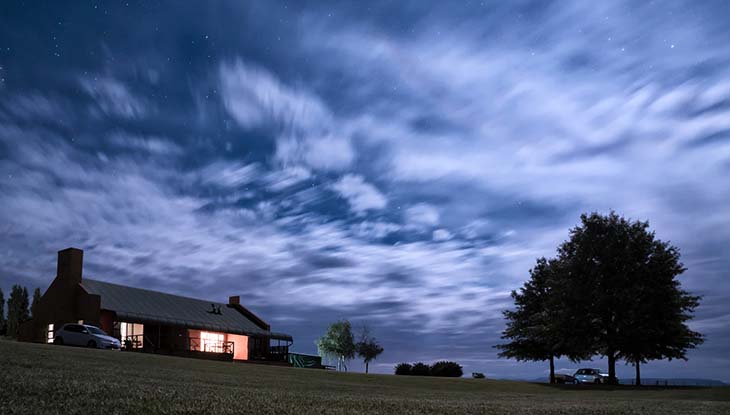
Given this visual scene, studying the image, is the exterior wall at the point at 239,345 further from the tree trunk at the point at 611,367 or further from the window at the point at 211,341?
the tree trunk at the point at 611,367

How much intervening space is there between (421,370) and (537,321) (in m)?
12.6

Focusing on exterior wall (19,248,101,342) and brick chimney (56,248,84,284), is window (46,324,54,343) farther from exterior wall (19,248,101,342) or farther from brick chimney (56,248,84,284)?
brick chimney (56,248,84,284)

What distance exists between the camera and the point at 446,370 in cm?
5603

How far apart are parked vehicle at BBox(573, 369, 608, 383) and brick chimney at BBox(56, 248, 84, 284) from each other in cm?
5090

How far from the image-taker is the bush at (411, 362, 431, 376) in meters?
56.4

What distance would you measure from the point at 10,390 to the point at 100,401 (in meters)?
1.87

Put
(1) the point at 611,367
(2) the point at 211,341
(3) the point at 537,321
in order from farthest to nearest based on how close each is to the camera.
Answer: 1. (2) the point at 211,341
2. (3) the point at 537,321
3. (1) the point at 611,367

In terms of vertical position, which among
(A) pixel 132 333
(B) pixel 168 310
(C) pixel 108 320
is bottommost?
(A) pixel 132 333

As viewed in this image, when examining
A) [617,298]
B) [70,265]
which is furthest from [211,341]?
[617,298]

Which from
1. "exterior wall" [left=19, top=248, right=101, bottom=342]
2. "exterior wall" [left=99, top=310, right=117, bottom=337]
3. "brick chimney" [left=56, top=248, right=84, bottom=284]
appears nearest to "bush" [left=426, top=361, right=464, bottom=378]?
"exterior wall" [left=99, top=310, right=117, bottom=337]

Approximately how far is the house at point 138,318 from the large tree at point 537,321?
1141 inches

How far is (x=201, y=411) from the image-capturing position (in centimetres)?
817

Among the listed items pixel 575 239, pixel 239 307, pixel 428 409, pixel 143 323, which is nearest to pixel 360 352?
pixel 239 307

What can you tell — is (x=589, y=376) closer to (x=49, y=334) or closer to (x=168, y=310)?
(x=168, y=310)
